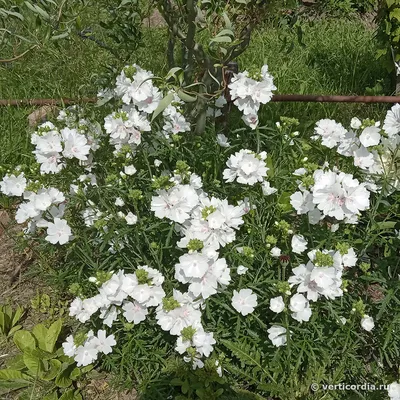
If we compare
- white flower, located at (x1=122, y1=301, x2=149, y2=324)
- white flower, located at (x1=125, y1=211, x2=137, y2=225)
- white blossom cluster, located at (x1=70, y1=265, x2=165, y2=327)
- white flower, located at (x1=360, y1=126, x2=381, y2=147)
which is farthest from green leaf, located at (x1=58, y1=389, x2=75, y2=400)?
white flower, located at (x1=360, y1=126, x2=381, y2=147)

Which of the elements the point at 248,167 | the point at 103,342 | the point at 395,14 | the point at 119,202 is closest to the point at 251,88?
the point at 248,167

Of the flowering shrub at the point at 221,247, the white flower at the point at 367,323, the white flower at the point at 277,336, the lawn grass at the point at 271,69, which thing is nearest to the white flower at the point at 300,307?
the flowering shrub at the point at 221,247

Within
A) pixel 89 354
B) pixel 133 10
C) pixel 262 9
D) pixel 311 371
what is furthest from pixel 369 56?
pixel 89 354

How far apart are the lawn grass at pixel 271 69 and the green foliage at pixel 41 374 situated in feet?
4.88

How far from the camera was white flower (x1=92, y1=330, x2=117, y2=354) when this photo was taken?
195 centimetres

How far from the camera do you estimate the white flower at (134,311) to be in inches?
73.4

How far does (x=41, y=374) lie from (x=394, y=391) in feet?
4.89

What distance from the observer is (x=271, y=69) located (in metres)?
4.16

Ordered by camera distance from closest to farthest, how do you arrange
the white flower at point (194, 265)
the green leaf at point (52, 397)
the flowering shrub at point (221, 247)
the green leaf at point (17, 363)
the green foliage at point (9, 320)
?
1. the white flower at point (194, 265)
2. the flowering shrub at point (221, 247)
3. the green leaf at point (52, 397)
4. the green leaf at point (17, 363)
5. the green foliage at point (9, 320)

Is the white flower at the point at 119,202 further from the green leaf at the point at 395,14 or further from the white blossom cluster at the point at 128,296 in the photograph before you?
the green leaf at the point at 395,14

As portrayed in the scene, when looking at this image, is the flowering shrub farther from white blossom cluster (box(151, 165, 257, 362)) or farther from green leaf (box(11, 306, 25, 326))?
green leaf (box(11, 306, 25, 326))

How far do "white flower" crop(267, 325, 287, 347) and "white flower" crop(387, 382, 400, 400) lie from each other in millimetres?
442

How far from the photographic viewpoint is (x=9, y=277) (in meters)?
2.79

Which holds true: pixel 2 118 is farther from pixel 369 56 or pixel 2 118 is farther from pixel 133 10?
pixel 369 56
